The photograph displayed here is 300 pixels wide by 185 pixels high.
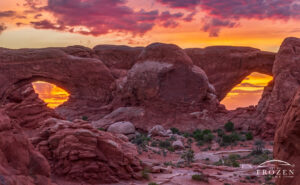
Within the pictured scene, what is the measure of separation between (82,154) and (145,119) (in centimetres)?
1780

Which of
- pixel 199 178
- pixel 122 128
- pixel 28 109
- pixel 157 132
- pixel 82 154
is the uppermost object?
pixel 28 109

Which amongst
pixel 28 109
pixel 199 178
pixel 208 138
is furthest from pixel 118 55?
pixel 199 178

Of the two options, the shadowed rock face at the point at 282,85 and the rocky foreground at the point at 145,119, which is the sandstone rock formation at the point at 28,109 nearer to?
the rocky foreground at the point at 145,119

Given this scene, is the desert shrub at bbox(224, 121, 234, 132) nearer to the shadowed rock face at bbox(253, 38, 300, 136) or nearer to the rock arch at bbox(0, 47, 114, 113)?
the shadowed rock face at bbox(253, 38, 300, 136)

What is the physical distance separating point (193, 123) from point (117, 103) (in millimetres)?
7728

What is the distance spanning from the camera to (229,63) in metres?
42.2

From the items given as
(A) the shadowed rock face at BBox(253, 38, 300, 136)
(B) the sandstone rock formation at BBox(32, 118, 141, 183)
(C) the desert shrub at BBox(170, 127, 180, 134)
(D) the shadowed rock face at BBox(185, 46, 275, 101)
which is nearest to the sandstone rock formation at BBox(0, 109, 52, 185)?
(B) the sandstone rock formation at BBox(32, 118, 141, 183)

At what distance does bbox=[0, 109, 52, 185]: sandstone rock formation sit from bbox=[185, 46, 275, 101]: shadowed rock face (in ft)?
123

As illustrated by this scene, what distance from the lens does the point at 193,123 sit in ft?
91.9

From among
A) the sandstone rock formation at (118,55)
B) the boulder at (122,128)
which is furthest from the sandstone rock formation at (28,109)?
the sandstone rock formation at (118,55)

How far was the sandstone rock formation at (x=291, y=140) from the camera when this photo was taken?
5.16 metres

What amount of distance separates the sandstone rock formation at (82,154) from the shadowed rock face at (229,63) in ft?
107

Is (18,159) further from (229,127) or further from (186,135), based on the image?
(229,127)

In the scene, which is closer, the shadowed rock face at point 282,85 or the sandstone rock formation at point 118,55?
the shadowed rock face at point 282,85
